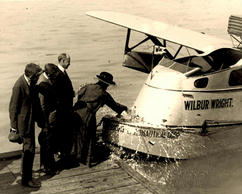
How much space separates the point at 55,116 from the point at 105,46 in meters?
18.3

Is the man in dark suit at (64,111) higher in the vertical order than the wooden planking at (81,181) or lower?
higher

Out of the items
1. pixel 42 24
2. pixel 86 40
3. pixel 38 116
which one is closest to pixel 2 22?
pixel 42 24

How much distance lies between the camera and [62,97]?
8.69 metres

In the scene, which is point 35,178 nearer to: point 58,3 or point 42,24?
point 42,24

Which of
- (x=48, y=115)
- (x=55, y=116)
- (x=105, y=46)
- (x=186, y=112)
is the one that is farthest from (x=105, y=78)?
(x=105, y=46)

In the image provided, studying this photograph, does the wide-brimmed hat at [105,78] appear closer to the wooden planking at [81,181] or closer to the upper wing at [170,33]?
the wooden planking at [81,181]

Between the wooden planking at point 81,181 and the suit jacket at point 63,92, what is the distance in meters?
1.22

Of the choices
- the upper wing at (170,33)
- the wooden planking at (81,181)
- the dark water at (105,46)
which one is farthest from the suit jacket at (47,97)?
the upper wing at (170,33)

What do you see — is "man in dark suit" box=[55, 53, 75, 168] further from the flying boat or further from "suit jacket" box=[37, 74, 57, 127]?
the flying boat

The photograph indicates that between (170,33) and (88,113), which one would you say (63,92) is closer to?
(88,113)

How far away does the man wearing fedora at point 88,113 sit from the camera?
8.83 metres

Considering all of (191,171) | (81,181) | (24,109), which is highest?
(24,109)

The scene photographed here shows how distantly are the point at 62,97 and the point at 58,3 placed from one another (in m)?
36.5

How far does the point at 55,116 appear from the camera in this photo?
8.62 meters
